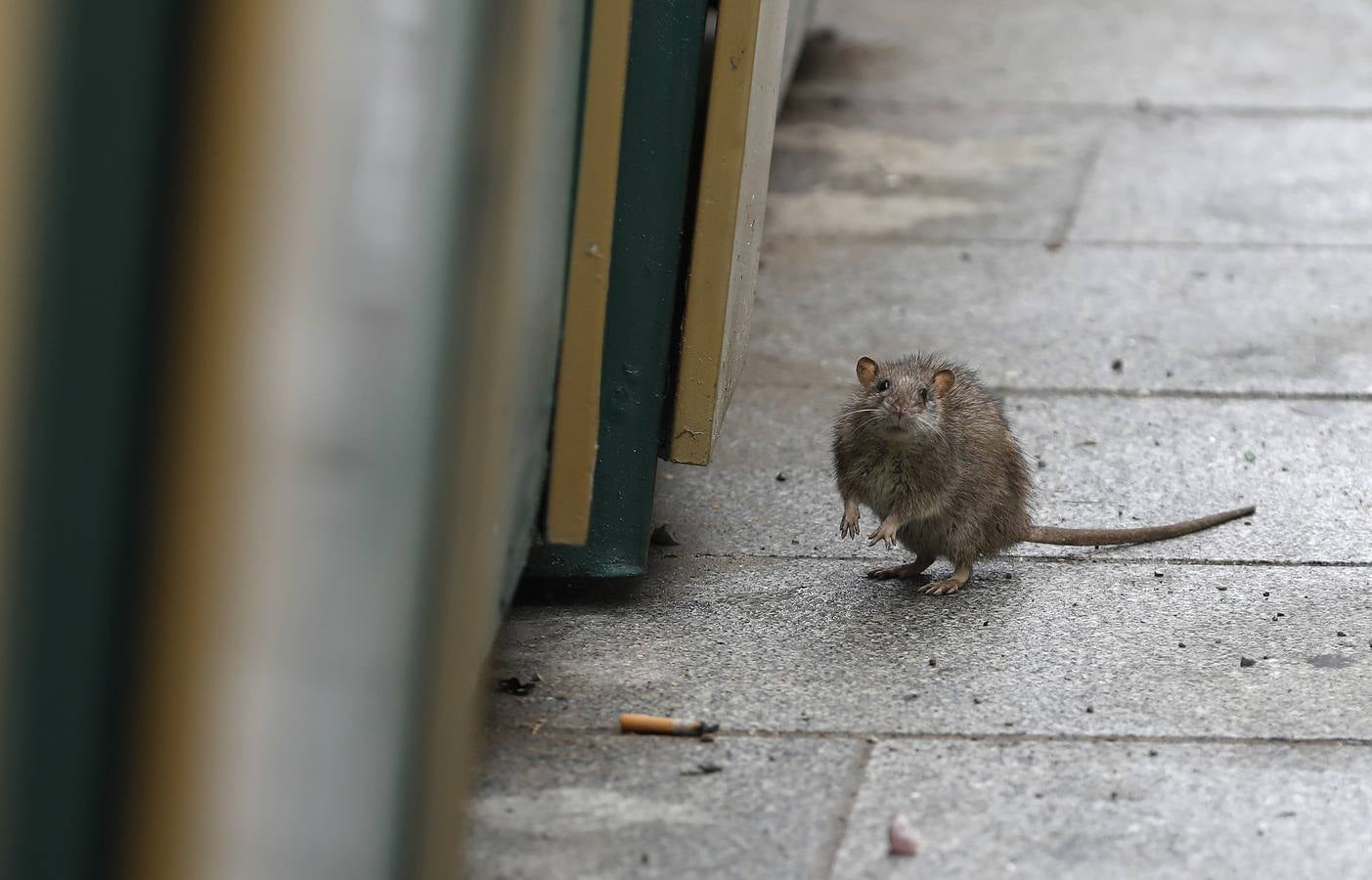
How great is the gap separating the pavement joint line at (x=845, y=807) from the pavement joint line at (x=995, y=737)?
0.03 meters

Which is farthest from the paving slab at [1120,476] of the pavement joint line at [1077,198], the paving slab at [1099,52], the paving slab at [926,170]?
the paving slab at [1099,52]

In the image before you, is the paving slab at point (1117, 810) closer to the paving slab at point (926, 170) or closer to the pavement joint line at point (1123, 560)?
the pavement joint line at point (1123, 560)

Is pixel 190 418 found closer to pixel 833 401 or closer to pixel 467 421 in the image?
pixel 467 421

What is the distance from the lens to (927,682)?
4074 mm

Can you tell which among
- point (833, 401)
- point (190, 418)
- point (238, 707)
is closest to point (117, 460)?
point (190, 418)

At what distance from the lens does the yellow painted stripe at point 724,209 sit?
13.1ft

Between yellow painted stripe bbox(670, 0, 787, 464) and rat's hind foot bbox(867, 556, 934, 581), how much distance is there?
62 cm

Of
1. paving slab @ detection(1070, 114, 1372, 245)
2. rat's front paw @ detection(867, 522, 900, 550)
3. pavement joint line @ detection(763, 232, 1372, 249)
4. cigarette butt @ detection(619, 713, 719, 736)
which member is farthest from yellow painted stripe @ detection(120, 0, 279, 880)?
paving slab @ detection(1070, 114, 1372, 245)

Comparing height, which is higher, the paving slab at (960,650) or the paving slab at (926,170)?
the paving slab at (926,170)

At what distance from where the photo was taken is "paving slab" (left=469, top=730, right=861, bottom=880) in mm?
3227

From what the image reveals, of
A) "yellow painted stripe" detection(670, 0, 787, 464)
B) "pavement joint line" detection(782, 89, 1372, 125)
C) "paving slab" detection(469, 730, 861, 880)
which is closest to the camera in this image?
"paving slab" detection(469, 730, 861, 880)

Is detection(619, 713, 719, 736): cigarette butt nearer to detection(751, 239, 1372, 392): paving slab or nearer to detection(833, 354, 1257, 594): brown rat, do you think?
detection(833, 354, 1257, 594): brown rat

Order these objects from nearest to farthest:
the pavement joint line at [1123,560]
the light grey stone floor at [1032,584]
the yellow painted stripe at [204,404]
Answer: the yellow painted stripe at [204,404] < the light grey stone floor at [1032,584] < the pavement joint line at [1123,560]

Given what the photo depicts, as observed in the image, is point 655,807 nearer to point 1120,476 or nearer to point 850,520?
point 850,520
